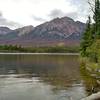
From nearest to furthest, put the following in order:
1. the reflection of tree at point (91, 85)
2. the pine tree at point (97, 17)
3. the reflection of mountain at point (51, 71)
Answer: the reflection of tree at point (91, 85), the reflection of mountain at point (51, 71), the pine tree at point (97, 17)

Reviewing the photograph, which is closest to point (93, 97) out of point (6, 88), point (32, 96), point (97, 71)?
point (32, 96)

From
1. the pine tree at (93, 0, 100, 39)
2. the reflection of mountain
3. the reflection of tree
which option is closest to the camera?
the reflection of tree

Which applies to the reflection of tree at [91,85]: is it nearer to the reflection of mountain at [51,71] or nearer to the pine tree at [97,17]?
the reflection of mountain at [51,71]

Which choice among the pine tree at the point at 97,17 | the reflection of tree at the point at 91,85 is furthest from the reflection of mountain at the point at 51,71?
the pine tree at the point at 97,17

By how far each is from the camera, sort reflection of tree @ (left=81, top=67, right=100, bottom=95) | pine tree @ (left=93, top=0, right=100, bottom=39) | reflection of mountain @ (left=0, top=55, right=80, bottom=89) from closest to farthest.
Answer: reflection of tree @ (left=81, top=67, right=100, bottom=95) → reflection of mountain @ (left=0, top=55, right=80, bottom=89) → pine tree @ (left=93, top=0, right=100, bottom=39)

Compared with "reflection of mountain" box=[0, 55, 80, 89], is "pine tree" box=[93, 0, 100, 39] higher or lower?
higher

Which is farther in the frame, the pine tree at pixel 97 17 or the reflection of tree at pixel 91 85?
the pine tree at pixel 97 17

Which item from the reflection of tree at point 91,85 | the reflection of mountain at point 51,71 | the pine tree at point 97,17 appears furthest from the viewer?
the pine tree at point 97,17

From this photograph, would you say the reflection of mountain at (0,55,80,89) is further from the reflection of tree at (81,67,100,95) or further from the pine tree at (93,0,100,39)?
the pine tree at (93,0,100,39)

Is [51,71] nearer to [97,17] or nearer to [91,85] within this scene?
[97,17]

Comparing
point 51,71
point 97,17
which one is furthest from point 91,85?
point 97,17

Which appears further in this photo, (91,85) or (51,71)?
(51,71)

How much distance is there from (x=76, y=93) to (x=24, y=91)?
6.72m

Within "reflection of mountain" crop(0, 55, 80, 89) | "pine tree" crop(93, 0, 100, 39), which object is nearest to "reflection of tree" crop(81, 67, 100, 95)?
"reflection of mountain" crop(0, 55, 80, 89)
